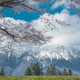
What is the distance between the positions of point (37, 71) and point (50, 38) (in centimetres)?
4949

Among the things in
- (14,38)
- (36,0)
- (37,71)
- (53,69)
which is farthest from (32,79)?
(53,69)

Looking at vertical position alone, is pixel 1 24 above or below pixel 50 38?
above

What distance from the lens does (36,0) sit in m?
9.70

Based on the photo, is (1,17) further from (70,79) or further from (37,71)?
(37,71)

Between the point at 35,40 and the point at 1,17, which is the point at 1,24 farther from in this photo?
the point at 35,40

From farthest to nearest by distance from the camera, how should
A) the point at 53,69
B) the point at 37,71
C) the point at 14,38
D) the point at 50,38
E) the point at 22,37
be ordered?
1. the point at 53,69
2. the point at 37,71
3. the point at 14,38
4. the point at 22,37
5. the point at 50,38

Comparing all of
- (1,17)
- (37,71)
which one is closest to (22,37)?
(1,17)

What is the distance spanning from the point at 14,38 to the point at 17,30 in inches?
32.4

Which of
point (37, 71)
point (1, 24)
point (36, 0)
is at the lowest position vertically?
point (37, 71)

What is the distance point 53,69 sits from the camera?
206ft

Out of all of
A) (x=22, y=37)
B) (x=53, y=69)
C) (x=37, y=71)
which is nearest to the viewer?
(x=22, y=37)

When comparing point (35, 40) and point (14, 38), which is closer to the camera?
point (35, 40)

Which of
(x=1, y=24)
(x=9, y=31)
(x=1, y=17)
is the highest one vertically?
(x=1, y=17)

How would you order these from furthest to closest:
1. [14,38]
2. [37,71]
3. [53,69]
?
[53,69]
[37,71]
[14,38]
